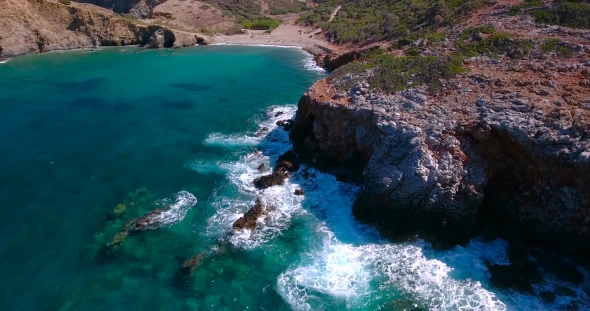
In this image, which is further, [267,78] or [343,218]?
[267,78]

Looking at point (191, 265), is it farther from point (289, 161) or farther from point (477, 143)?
point (477, 143)

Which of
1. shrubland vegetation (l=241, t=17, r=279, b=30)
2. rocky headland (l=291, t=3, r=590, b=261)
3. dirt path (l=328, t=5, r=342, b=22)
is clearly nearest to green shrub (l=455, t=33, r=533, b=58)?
rocky headland (l=291, t=3, r=590, b=261)

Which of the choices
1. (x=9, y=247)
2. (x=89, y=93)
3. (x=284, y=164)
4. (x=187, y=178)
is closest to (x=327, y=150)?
(x=284, y=164)

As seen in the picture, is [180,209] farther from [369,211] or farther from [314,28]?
[314,28]

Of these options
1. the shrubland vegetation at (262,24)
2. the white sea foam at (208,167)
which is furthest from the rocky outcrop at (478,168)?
the shrubland vegetation at (262,24)

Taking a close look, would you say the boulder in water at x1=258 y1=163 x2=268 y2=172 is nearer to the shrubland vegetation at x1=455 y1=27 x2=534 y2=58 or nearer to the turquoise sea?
the turquoise sea

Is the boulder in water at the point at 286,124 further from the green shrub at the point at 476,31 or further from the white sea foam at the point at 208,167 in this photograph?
the green shrub at the point at 476,31
